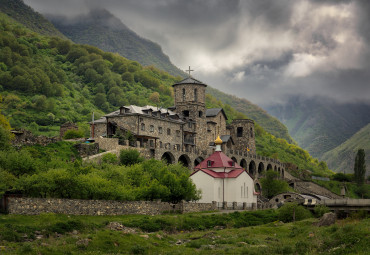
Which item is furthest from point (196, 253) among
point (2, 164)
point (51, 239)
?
point (2, 164)

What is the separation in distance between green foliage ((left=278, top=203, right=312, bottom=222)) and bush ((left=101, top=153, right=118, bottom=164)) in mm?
19048

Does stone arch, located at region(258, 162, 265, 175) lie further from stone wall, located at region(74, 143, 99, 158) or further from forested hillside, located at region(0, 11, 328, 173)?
stone wall, located at region(74, 143, 99, 158)

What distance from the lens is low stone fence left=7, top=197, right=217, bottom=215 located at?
35.0 m

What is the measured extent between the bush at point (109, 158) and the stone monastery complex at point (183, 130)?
4.21 meters

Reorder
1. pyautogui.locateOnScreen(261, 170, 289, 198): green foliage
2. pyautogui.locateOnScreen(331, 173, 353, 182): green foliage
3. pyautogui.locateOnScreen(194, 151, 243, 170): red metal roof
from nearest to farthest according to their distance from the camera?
pyautogui.locateOnScreen(194, 151, 243, 170): red metal roof
pyautogui.locateOnScreen(261, 170, 289, 198): green foliage
pyautogui.locateOnScreen(331, 173, 353, 182): green foliage

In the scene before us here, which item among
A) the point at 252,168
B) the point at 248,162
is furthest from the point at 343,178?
the point at 248,162

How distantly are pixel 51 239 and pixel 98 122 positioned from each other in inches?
1668

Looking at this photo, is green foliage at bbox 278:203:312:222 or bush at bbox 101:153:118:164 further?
bush at bbox 101:153:118:164

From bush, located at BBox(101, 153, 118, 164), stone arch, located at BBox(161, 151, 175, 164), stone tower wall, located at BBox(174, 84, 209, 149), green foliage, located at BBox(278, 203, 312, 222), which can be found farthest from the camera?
stone tower wall, located at BBox(174, 84, 209, 149)

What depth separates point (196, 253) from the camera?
101 ft

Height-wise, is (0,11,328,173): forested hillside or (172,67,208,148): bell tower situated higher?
(0,11,328,173): forested hillside

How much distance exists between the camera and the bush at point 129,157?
195 feet

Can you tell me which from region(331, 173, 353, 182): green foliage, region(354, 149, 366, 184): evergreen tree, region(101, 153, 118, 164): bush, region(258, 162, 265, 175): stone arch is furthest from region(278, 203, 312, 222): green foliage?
region(331, 173, 353, 182): green foliage

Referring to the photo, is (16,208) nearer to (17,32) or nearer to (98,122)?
(98,122)
